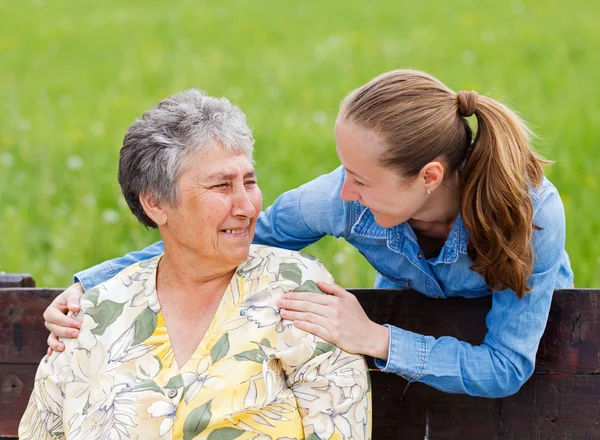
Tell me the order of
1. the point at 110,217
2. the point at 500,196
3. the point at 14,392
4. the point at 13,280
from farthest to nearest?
the point at 110,217 < the point at 13,280 < the point at 14,392 < the point at 500,196

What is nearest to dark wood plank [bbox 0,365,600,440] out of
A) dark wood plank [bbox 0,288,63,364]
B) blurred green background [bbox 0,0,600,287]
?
dark wood plank [bbox 0,288,63,364]

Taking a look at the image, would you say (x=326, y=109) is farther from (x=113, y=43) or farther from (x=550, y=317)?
(x=550, y=317)

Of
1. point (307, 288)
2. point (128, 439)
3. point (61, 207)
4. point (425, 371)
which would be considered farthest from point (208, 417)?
point (61, 207)

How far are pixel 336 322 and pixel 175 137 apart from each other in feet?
2.33

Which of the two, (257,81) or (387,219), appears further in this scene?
(257,81)

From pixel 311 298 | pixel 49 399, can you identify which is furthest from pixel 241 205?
pixel 49 399

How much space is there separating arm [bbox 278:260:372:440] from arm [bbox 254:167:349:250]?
0.40 m

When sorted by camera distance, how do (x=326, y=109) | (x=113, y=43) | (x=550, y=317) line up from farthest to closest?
(x=113, y=43) < (x=326, y=109) < (x=550, y=317)

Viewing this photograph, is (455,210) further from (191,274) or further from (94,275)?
(94,275)

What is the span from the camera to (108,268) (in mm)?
2807

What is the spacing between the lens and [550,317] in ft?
8.54

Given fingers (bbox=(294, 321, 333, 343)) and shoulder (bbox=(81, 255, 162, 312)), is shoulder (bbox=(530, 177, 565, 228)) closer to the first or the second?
fingers (bbox=(294, 321, 333, 343))

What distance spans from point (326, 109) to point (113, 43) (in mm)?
3019

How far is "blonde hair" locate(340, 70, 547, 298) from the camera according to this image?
231 cm
